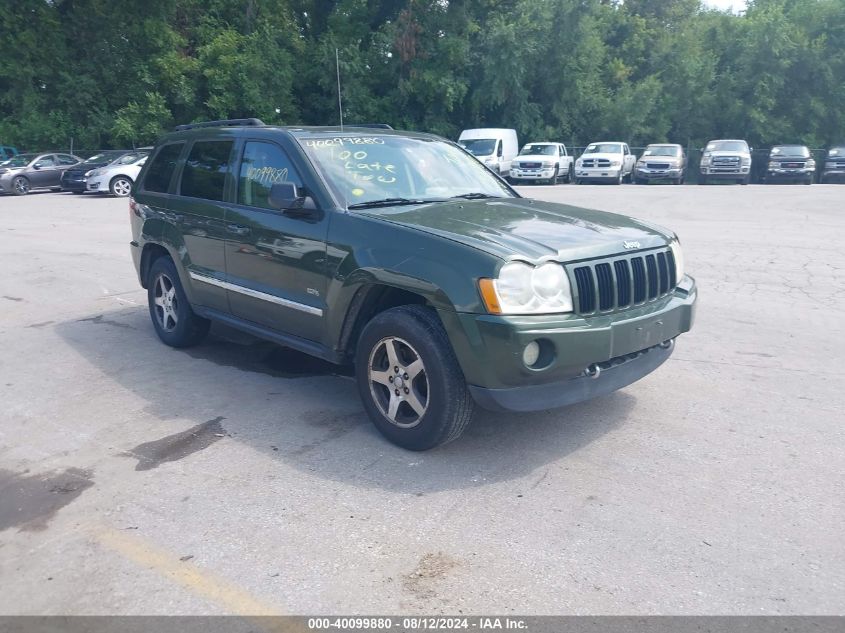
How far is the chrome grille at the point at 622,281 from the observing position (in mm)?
4250

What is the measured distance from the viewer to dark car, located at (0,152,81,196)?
2775 cm

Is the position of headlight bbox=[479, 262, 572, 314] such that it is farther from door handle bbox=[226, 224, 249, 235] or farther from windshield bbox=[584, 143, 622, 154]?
windshield bbox=[584, 143, 622, 154]

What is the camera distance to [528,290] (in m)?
4.09

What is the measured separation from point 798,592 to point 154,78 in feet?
120

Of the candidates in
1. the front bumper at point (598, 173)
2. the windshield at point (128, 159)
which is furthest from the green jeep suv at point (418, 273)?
the front bumper at point (598, 173)

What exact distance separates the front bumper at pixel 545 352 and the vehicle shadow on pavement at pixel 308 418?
17.5 inches

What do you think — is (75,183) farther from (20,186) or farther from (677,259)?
(677,259)

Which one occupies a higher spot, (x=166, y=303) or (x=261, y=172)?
(x=261, y=172)

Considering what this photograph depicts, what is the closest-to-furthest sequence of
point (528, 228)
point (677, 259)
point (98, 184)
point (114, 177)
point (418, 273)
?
1. point (418, 273)
2. point (528, 228)
3. point (677, 259)
4. point (98, 184)
5. point (114, 177)

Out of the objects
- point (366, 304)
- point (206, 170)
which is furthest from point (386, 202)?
point (206, 170)

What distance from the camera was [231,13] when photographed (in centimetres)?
3728

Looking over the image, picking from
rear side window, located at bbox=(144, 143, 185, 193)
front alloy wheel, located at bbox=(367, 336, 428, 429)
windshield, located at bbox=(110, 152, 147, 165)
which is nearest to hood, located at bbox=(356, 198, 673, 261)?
front alloy wheel, located at bbox=(367, 336, 428, 429)

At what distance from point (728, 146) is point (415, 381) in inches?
1217

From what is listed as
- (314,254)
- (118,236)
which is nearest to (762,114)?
(118,236)
